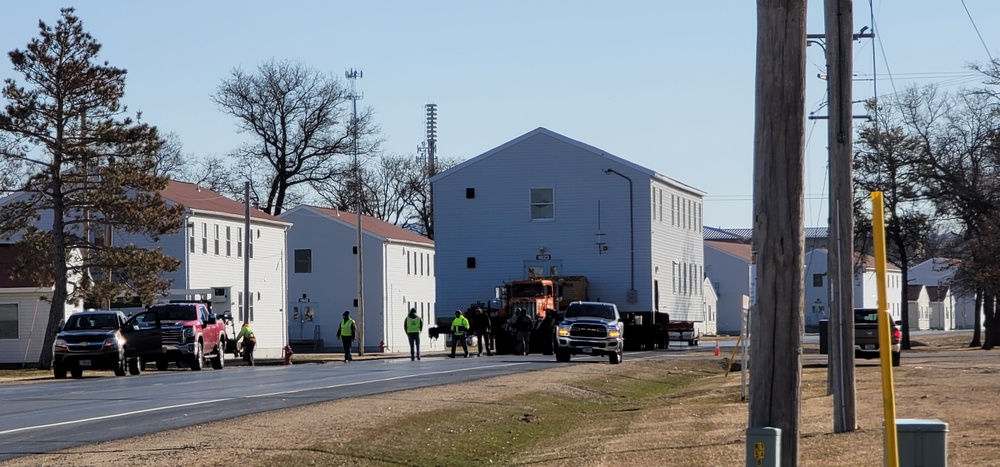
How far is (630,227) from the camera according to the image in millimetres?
57344

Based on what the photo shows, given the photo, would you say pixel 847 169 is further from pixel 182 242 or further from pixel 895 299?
pixel 895 299

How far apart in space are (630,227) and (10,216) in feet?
79.1

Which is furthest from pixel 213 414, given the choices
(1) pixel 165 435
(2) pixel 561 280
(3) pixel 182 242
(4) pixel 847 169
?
(3) pixel 182 242

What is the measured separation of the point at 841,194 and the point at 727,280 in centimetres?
9172

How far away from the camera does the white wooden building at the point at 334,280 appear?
76.4 meters

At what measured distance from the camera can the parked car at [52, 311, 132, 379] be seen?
124 feet

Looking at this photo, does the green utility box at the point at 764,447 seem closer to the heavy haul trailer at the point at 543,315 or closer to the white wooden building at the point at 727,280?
the heavy haul trailer at the point at 543,315

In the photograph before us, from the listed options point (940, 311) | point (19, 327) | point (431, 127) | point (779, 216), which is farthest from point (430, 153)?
point (779, 216)

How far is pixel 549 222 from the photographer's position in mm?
58312

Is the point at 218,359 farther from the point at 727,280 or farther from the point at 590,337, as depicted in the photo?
the point at 727,280

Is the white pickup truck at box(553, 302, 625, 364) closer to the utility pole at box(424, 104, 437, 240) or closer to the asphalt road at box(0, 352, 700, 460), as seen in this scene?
the asphalt road at box(0, 352, 700, 460)

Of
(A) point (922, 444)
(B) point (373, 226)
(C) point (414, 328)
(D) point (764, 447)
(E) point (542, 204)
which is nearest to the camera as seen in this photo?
(A) point (922, 444)

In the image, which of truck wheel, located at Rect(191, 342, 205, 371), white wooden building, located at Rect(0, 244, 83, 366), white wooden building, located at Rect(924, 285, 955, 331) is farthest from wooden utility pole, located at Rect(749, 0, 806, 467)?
white wooden building, located at Rect(924, 285, 955, 331)

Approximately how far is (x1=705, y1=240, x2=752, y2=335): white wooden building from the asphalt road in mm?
71381
